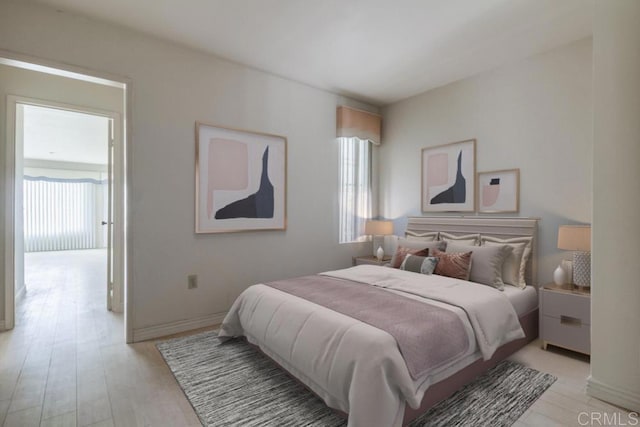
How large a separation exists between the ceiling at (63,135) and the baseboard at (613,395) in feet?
18.4

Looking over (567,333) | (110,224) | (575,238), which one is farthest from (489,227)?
(110,224)

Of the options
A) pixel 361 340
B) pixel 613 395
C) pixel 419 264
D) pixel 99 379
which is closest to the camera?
pixel 361 340

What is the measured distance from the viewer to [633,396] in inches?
74.7

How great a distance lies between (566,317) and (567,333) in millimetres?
124

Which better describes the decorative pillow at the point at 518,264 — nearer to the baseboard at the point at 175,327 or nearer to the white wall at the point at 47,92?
the baseboard at the point at 175,327

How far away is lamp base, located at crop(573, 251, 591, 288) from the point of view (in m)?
2.62

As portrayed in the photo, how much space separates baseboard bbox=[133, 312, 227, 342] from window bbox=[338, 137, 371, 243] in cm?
191

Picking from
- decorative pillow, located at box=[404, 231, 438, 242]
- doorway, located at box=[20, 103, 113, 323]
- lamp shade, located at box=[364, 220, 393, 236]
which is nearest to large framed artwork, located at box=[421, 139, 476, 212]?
decorative pillow, located at box=[404, 231, 438, 242]

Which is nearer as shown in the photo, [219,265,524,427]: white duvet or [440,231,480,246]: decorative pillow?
[219,265,524,427]: white duvet

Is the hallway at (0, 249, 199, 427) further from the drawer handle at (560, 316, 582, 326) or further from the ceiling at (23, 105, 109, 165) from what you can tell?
the drawer handle at (560, 316, 582, 326)

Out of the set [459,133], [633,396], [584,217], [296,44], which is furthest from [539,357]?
[296,44]

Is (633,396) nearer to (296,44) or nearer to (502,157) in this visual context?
(502,157)

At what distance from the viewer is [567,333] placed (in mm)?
2553

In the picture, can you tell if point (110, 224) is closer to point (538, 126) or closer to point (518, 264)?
point (518, 264)
